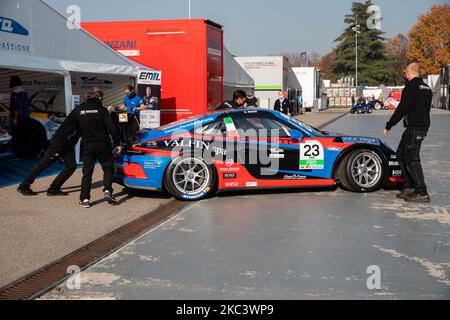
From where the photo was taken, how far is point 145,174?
25.3 feet

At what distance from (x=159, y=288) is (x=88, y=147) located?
3.67m

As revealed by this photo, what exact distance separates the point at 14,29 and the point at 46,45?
1.01 m

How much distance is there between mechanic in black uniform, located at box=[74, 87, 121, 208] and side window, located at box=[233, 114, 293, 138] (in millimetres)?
1782

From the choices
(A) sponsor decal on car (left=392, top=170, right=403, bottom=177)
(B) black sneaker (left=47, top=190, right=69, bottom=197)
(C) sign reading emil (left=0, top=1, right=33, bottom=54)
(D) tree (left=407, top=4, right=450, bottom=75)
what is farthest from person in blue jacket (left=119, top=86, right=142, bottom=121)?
(D) tree (left=407, top=4, right=450, bottom=75)

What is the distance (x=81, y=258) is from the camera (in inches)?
199

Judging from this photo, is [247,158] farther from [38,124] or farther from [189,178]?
[38,124]

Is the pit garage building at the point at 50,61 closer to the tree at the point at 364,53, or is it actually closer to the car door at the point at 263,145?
the car door at the point at 263,145

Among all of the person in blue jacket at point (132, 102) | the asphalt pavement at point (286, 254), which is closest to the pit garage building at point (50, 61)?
the person in blue jacket at point (132, 102)

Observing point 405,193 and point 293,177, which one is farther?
point 293,177

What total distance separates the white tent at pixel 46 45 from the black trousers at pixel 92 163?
3.06 meters

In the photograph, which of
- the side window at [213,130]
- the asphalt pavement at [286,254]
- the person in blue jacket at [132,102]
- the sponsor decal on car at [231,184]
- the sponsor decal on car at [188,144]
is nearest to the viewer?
the asphalt pavement at [286,254]

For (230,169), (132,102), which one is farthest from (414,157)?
(132,102)

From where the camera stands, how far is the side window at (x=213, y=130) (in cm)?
797

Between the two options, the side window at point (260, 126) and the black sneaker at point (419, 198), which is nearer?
the black sneaker at point (419, 198)
